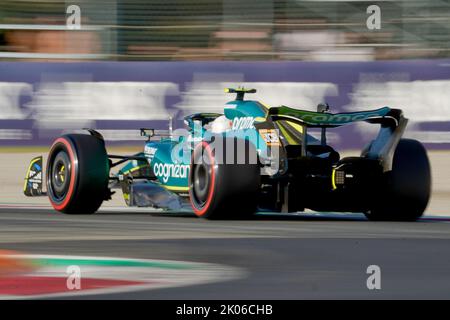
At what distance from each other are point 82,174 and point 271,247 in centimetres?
346

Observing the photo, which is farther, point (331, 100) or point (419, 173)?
point (331, 100)

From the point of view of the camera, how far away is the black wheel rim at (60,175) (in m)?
12.0

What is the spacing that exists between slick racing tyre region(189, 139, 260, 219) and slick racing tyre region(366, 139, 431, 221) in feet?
4.20

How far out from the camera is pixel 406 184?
1109 centimetres

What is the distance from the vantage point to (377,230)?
10.3 m

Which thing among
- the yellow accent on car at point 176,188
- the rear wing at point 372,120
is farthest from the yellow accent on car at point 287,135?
the yellow accent on car at point 176,188

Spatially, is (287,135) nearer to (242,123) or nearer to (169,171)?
(242,123)

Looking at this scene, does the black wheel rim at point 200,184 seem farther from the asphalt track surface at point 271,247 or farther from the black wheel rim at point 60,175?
the black wheel rim at point 60,175

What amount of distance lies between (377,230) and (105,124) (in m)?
7.69

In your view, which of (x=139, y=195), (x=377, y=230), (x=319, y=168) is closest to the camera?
(x=377, y=230)

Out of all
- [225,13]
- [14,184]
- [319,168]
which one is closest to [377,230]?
[319,168]

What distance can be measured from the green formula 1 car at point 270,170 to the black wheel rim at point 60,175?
0.03 meters

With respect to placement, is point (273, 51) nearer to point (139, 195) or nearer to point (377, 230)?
point (139, 195)

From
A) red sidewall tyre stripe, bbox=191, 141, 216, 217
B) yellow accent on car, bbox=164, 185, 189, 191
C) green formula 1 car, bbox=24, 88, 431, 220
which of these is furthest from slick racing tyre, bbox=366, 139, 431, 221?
yellow accent on car, bbox=164, 185, 189, 191
